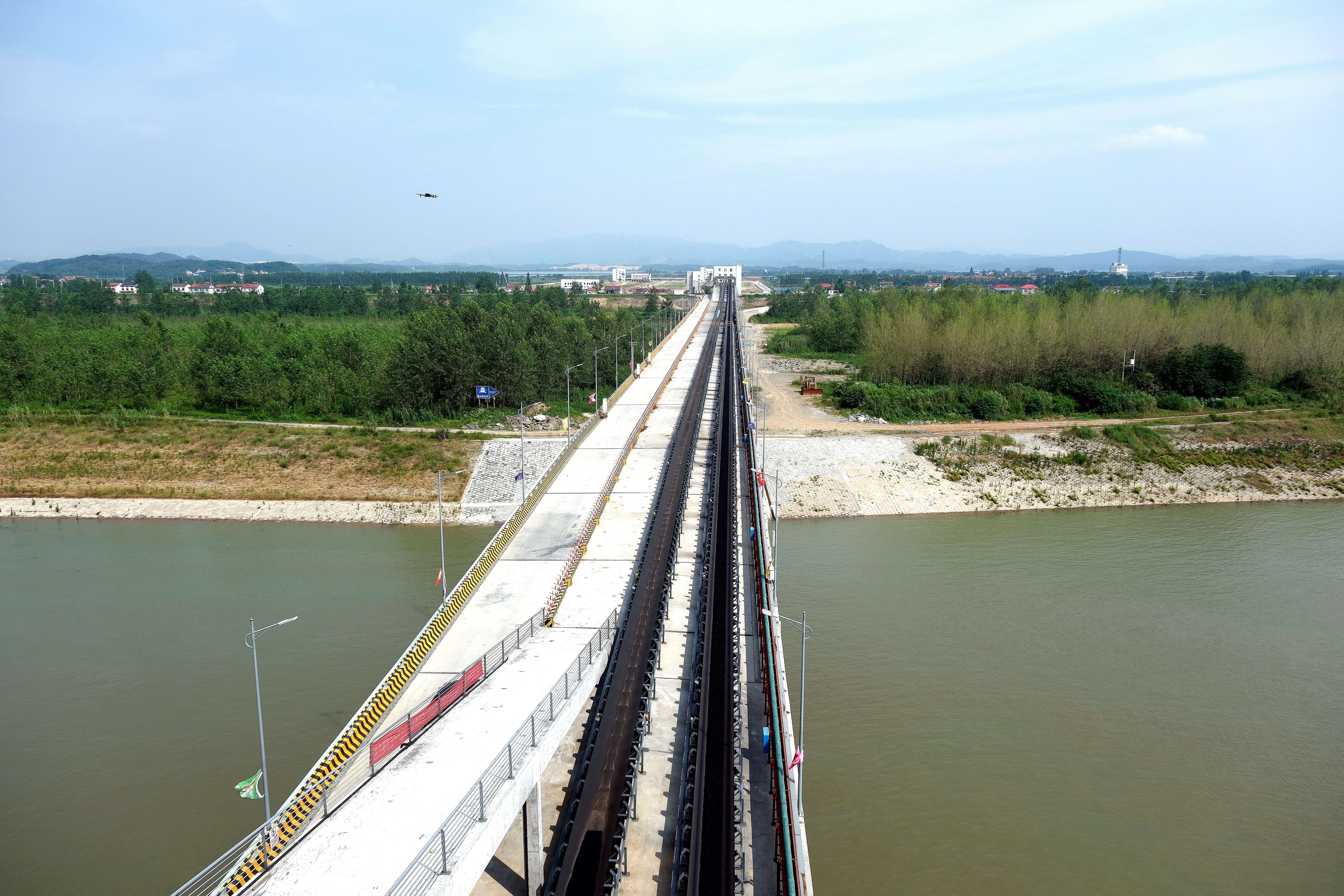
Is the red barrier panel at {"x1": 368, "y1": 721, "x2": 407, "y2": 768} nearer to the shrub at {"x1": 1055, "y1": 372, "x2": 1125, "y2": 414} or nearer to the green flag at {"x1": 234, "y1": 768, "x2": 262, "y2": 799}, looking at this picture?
the green flag at {"x1": 234, "y1": 768, "x2": 262, "y2": 799}

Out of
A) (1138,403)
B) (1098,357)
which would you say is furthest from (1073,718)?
(1098,357)

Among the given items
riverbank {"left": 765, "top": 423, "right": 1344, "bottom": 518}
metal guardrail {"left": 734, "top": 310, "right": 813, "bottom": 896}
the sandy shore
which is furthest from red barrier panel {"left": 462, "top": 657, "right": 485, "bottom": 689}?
riverbank {"left": 765, "top": 423, "right": 1344, "bottom": 518}

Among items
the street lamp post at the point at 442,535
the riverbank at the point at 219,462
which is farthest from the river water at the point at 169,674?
the riverbank at the point at 219,462

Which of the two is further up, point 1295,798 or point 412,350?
point 412,350

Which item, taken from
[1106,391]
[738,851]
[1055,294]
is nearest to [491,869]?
[738,851]

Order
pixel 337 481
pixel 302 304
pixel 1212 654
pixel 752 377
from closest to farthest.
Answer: pixel 1212 654 < pixel 337 481 < pixel 752 377 < pixel 302 304

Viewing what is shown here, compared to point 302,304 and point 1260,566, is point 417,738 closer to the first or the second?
point 1260,566

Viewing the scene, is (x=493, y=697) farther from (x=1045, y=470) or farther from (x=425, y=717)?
(x=1045, y=470)
